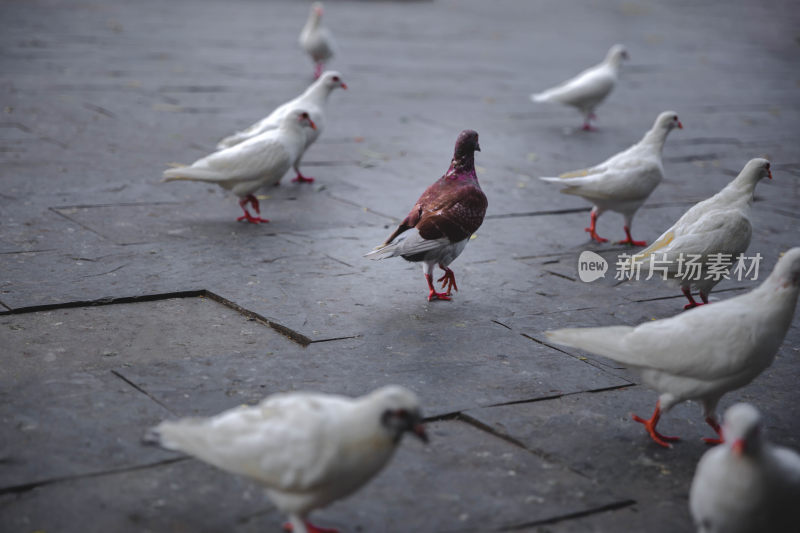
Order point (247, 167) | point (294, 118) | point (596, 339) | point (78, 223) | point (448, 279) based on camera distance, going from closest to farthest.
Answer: point (596, 339) < point (448, 279) < point (78, 223) < point (247, 167) < point (294, 118)

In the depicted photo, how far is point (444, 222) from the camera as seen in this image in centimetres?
468

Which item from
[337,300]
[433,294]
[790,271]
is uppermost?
[790,271]

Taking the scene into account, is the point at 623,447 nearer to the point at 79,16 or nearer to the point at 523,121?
the point at 523,121

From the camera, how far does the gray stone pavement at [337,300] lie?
3016 millimetres

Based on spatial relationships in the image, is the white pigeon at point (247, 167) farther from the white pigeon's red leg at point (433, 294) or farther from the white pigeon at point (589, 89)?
the white pigeon at point (589, 89)

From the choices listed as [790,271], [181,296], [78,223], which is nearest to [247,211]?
[78,223]

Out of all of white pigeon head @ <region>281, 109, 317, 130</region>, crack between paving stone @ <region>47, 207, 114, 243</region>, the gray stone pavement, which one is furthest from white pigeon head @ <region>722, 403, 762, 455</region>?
white pigeon head @ <region>281, 109, 317, 130</region>

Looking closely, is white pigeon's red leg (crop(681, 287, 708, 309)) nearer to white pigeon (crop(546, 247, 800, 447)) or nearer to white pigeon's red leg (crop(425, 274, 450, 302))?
white pigeon's red leg (crop(425, 274, 450, 302))

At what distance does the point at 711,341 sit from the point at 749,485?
81 cm

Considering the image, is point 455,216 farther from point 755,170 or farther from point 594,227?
point 594,227

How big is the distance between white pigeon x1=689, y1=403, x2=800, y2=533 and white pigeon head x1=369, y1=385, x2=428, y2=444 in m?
0.85

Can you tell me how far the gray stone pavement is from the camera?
302cm

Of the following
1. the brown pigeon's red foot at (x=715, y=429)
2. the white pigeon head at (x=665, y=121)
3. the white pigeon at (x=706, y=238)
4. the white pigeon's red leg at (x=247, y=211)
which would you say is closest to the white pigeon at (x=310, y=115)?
the white pigeon's red leg at (x=247, y=211)

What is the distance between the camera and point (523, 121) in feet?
33.0
